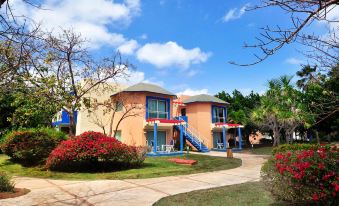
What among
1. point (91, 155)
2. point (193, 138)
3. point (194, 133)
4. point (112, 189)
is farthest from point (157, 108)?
point (112, 189)

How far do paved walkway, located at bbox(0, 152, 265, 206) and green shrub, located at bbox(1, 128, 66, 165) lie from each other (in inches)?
159

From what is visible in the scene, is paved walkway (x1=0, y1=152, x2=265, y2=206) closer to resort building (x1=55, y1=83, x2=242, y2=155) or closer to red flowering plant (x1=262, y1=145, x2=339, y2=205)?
red flowering plant (x1=262, y1=145, x2=339, y2=205)

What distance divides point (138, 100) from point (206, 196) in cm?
1866

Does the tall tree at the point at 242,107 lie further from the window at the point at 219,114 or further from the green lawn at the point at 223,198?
the green lawn at the point at 223,198

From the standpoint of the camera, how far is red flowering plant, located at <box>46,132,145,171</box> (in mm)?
12773

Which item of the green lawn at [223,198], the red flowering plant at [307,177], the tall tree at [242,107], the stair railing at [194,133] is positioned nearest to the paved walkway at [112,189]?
the green lawn at [223,198]

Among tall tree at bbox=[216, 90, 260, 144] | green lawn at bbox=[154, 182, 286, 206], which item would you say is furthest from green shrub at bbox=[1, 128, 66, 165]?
tall tree at bbox=[216, 90, 260, 144]

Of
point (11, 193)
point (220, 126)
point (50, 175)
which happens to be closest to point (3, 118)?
point (50, 175)

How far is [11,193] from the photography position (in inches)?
326

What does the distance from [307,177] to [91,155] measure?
32.1 ft

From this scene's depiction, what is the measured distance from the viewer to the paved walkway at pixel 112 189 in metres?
7.46

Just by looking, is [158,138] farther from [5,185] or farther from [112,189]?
[5,185]

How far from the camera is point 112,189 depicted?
9.08 m

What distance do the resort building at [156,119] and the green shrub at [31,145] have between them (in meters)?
6.26
